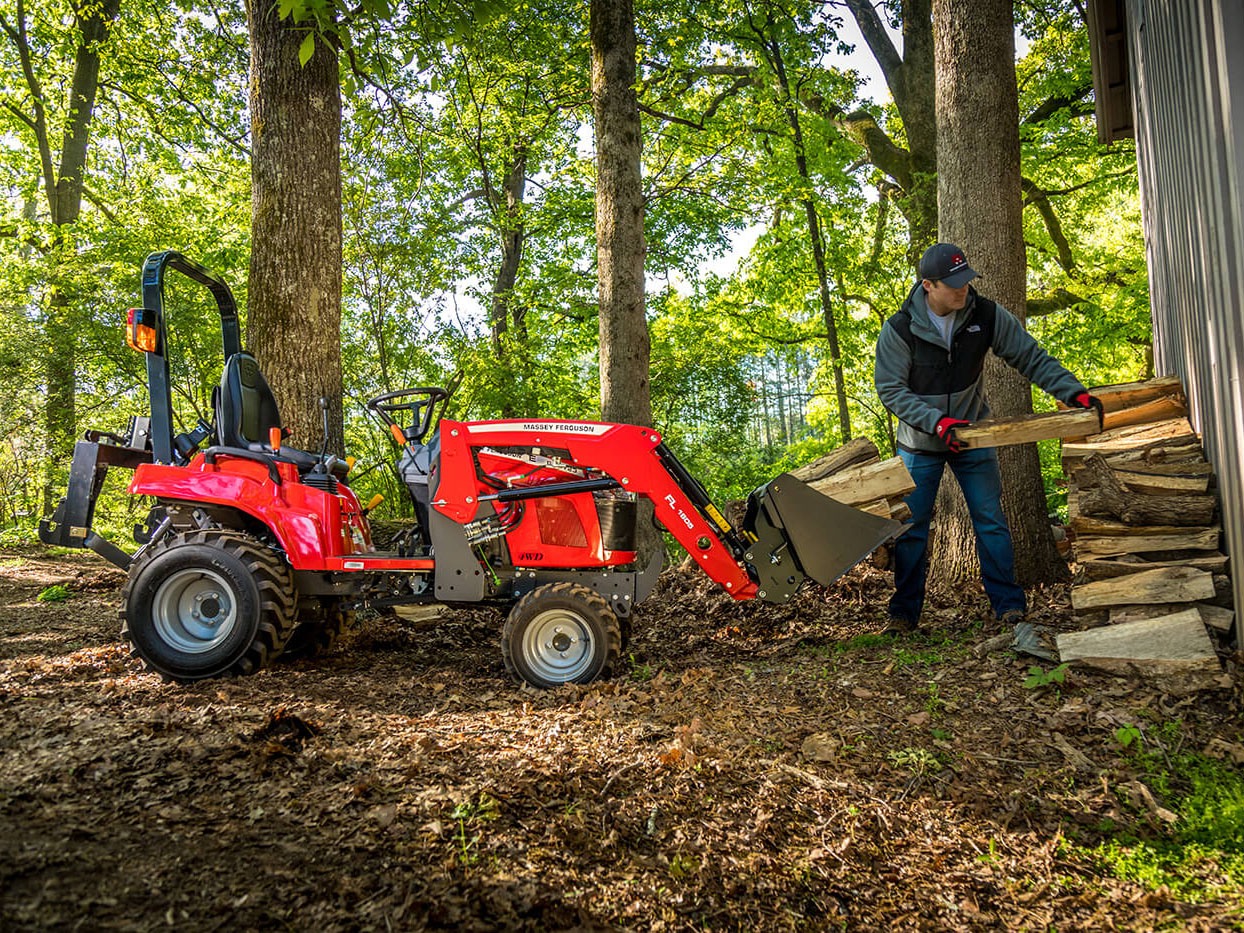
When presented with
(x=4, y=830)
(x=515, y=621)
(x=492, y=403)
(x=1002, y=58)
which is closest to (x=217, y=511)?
(x=515, y=621)

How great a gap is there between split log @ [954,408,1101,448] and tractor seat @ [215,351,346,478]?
3.74 meters

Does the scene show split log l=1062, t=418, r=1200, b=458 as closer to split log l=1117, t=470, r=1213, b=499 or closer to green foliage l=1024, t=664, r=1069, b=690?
split log l=1117, t=470, r=1213, b=499

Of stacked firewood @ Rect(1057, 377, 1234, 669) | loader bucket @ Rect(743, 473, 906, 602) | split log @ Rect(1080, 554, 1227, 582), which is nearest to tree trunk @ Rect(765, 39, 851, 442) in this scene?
stacked firewood @ Rect(1057, 377, 1234, 669)

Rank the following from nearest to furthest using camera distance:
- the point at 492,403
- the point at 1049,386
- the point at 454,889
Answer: the point at 454,889, the point at 1049,386, the point at 492,403

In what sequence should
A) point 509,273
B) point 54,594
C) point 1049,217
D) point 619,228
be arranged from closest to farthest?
point 54,594 < point 619,228 < point 1049,217 < point 509,273

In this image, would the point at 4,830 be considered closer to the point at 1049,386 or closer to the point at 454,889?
the point at 454,889

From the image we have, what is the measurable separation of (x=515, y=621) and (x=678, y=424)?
474 inches

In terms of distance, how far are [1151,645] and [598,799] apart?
255 centimetres

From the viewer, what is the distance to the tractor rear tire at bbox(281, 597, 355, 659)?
5.08 meters

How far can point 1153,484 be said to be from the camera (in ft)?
14.3

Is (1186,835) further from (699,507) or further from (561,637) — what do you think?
(561,637)

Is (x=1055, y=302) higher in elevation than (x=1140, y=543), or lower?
higher

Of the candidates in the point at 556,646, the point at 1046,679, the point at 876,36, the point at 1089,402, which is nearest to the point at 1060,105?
the point at 876,36

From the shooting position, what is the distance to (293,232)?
6.20 meters
